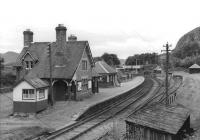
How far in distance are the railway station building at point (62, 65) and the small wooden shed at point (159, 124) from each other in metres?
18.6

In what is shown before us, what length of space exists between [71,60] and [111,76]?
22482mm

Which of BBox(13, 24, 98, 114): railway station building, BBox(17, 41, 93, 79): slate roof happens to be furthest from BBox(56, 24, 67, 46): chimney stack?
BBox(17, 41, 93, 79): slate roof

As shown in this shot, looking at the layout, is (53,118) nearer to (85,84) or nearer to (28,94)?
(28,94)

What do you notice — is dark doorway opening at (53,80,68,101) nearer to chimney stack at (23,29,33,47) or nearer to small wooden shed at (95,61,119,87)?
chimney stack at (23,29,33,47)

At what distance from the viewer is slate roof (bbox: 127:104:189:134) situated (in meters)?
16.9

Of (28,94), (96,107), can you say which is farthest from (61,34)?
(96,107)

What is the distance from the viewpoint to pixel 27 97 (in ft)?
99.9

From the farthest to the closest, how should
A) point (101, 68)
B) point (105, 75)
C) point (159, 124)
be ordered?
point (101, 68)
point (105, 75)
point (159, 124)

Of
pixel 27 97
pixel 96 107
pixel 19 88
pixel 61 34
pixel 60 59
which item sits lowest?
pixel 96 107

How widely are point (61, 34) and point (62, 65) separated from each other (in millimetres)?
4207

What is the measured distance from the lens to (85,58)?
41312 millimetres

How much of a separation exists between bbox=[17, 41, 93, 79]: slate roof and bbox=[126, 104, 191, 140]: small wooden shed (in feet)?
61.3

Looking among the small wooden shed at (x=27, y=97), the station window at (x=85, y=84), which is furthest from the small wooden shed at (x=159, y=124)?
the station window at (x=85, y=84)

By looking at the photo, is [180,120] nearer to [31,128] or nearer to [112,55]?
[31,128]
